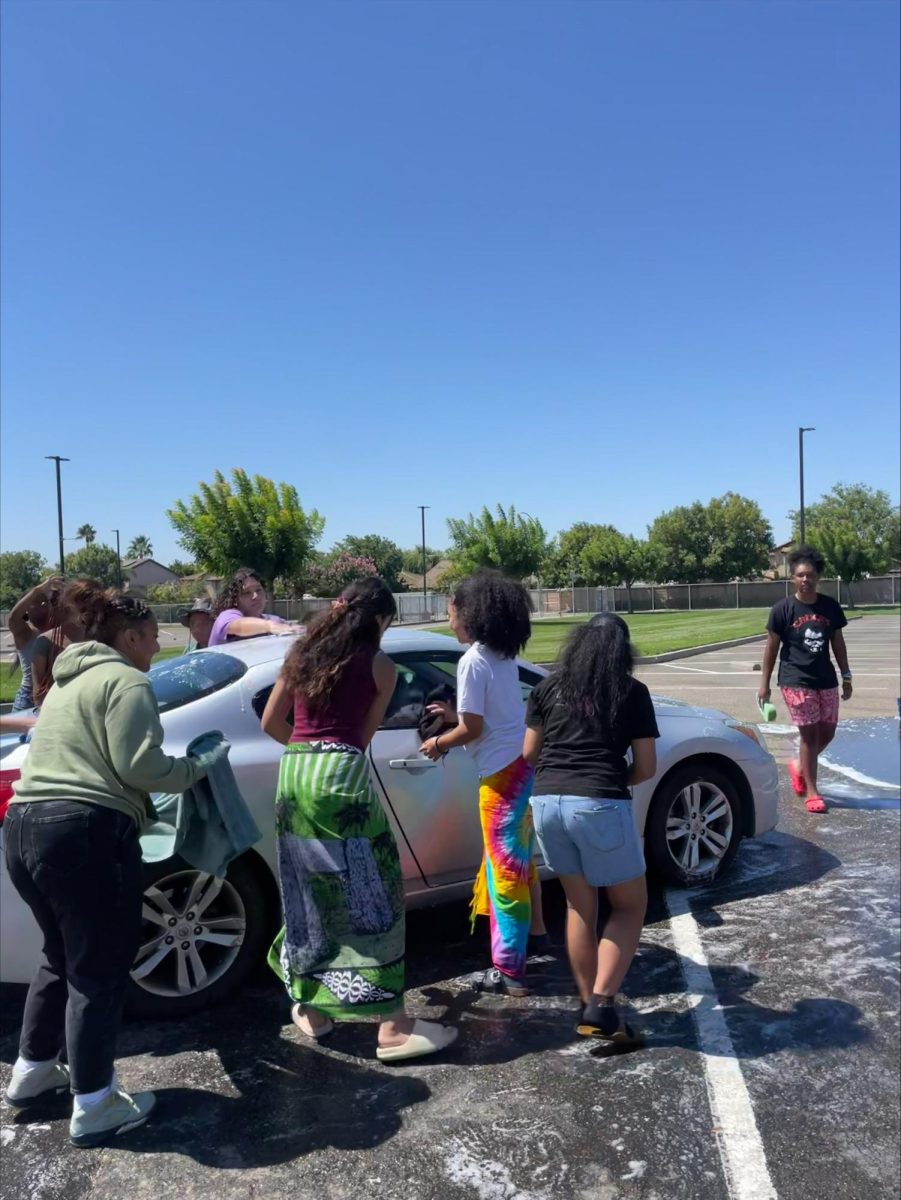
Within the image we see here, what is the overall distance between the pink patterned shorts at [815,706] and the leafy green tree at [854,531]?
130ft

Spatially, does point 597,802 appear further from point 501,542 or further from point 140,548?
point 140,548

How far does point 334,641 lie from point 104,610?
0.79 metres

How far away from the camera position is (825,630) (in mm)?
6699

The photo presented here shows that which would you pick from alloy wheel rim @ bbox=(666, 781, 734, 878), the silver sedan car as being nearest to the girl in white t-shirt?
the silver sedan car

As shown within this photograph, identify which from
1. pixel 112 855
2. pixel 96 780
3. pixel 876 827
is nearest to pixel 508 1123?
pixel 112 855

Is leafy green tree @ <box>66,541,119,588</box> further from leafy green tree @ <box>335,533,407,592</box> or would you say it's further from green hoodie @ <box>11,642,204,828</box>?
green hoodie @ <box>11,642,204,828</box>

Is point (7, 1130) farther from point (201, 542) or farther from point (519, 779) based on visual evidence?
point (201, 542)

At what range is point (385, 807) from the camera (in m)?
3.99

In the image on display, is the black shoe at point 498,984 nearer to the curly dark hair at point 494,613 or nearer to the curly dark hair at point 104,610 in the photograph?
the curly dark hair at point 494,613

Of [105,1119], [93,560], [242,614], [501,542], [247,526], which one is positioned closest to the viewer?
[105,1119]

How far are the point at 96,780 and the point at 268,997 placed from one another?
5.30 feet

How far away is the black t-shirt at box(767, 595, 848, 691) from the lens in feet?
22.0

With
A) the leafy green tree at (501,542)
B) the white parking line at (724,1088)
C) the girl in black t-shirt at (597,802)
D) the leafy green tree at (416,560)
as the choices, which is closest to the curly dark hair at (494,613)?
the girl in black t-shirt at (597,802)

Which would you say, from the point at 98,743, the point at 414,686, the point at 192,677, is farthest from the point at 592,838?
the point at 192,677
